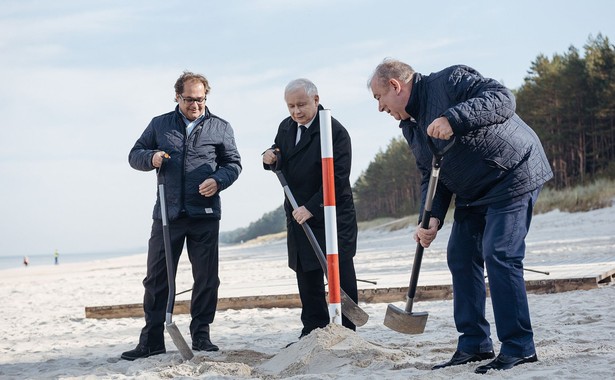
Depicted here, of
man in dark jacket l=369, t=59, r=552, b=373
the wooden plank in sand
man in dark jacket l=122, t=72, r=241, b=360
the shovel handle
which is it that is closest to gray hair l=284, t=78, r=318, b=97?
man in dark jacket l=122, t=72, r=241, b=360

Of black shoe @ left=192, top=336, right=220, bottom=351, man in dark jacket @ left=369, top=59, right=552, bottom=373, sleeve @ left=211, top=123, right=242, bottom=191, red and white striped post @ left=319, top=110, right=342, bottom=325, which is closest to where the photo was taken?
man in dark jacket @ left=369, top=59, right=552, bottom=373

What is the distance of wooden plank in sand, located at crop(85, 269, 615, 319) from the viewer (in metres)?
6.52

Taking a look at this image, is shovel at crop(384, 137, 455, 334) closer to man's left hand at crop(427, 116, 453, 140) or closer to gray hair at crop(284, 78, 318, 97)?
man's left hand at crop(427, 116, 453, 140)

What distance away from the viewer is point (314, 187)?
4.68 metres

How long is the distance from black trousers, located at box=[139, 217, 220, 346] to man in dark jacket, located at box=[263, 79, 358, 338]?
0.58 meters

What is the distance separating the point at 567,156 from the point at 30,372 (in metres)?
37.0

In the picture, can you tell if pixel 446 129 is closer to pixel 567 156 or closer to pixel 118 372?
pixel 118 372

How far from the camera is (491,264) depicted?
3.33 metres

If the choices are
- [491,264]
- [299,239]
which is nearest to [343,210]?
[299,239]

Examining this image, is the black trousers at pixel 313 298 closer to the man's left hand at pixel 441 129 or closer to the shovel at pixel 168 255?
the shovel at pixel 168 255

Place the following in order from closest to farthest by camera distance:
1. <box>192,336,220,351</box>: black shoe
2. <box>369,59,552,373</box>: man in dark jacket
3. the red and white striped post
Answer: <box>369,59,552,373</box>: man in dark jacket → the red and white striped post → <box>192,336,220,351</box>: black shoe

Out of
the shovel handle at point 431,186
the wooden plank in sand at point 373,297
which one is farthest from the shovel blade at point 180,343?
the wooden plank in sand at point 373,297

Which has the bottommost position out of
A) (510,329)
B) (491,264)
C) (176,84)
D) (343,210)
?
(510,329)

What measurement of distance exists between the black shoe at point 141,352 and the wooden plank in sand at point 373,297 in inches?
81.0
